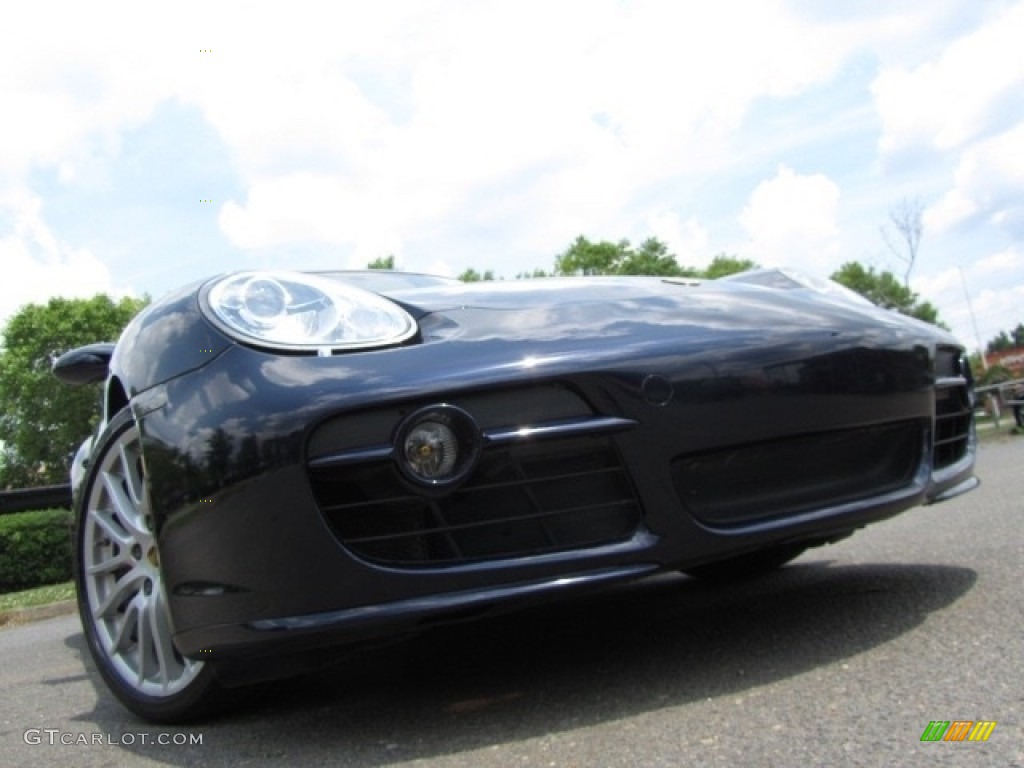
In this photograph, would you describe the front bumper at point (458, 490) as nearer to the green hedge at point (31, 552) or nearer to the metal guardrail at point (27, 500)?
the green hedge at point (31, 552)

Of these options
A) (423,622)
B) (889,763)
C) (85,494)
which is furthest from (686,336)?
(85,494)

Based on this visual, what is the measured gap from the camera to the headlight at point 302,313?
7.25ft

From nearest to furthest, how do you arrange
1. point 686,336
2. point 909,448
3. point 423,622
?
point 423,622, point 686,336, point 909,448

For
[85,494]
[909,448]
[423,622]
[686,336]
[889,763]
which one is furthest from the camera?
[85,494]

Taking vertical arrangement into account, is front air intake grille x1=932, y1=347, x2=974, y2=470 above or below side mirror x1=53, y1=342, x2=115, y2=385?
below

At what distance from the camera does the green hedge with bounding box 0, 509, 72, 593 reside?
12227 millimetres

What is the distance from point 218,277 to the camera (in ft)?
8.20

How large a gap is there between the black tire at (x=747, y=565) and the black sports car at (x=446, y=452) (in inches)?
46.3

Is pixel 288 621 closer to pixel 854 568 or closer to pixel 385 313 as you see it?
pixel 385 313

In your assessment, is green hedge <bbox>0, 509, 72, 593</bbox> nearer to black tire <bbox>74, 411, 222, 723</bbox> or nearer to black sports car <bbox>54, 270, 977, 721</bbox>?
black tire <bbox>74, 411, 222, 723</bbox>

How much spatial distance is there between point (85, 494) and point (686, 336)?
1710mm

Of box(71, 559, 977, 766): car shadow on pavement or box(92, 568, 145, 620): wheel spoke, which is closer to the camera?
box(71, 559, 977, 766): car shadow on pavement

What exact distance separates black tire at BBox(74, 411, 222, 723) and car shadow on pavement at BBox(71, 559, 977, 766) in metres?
0.08

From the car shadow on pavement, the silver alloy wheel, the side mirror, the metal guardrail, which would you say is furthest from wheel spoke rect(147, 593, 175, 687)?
the metal guardrail
